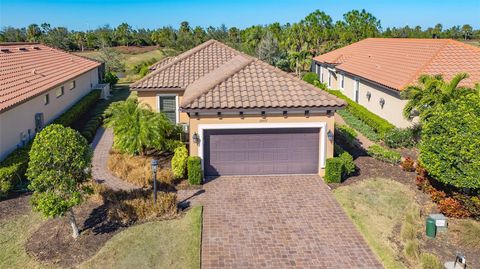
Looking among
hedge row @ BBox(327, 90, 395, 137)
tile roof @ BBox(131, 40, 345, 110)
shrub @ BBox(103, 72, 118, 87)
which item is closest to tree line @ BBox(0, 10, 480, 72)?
shrub @ BBox(103, 72, 118, 87)

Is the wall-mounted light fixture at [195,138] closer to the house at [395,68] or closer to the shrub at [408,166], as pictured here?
the shrub at [408,166]

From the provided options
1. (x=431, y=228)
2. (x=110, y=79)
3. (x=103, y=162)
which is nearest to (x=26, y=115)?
(x=103, y=162)

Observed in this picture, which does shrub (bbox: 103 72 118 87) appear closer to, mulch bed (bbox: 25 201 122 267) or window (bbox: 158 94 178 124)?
window (bbox: 158 94 178 124)

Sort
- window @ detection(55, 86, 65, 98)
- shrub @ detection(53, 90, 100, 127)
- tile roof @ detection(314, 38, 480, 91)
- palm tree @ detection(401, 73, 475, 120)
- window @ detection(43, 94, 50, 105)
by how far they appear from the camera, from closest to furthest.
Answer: palm tree @ detection(401, 73, 475, 120) → window @ detection(43, 94, 50, 105) → shrub @ detection(53, 90, 100, 127) → tile roof @ detection(314, 38, 480, 91) → window @ detection(55, 86, 65, 98)

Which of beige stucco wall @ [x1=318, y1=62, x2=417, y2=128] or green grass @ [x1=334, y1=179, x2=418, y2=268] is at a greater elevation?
beige stucco wall @ [x1=318, y1=62, x2=417, y2=128]

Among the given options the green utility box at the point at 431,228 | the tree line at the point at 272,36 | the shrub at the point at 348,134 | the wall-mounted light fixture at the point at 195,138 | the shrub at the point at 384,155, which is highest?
the tree line at the point at 272,36

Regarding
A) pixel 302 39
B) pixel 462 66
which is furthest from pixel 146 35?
pixel 462 66

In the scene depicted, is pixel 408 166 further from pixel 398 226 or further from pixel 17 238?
pixel 17 238

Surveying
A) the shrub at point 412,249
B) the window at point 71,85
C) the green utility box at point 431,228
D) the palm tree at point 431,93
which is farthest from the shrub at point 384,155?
the window at point 71,85
